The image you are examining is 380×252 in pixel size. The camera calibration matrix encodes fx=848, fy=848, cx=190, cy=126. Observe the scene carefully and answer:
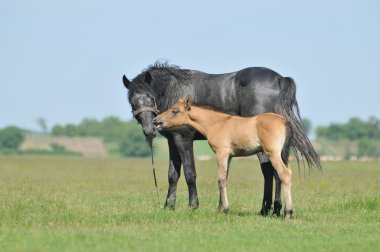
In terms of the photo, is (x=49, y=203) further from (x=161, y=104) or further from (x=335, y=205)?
(x=335, y=205)

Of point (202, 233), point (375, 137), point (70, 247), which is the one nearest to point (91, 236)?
point (70, 247)

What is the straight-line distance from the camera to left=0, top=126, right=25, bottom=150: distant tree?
146 metres

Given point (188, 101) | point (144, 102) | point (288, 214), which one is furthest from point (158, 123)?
point (288, 214)

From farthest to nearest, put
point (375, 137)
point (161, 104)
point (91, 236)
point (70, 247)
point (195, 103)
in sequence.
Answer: point (375, 137) → point (161, 104) → point (195, 103) → point (91, 236) → point (70, 247)

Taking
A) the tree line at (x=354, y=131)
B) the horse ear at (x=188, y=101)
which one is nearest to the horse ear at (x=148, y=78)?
the horse ear at (x=188, y=101)

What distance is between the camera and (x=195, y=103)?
15.4m

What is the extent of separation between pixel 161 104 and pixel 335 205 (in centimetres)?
409

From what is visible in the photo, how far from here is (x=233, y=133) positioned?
1445cm

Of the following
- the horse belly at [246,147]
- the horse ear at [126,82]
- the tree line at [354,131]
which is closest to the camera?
the horse belly at [246,147]

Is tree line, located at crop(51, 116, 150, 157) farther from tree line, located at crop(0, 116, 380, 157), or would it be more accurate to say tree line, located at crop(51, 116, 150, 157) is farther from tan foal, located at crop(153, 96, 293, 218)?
tan foal, located at crop(153, 96, 293, 218)

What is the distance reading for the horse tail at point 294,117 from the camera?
49.6ft

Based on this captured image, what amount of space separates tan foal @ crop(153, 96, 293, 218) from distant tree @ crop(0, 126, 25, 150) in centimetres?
13252

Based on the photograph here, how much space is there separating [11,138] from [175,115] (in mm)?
135263

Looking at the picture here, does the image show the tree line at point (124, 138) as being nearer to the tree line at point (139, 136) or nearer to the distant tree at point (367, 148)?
the tree line at point (139, 136)
